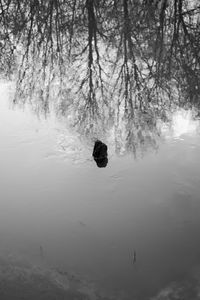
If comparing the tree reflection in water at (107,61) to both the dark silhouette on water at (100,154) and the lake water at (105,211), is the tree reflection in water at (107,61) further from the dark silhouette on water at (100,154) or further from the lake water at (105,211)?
the lake water at (105,211)

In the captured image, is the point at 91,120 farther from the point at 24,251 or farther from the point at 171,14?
the point at 171,14

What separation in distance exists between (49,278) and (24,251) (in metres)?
0.49

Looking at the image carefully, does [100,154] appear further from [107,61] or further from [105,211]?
[107,61]

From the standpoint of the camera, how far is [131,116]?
521cm

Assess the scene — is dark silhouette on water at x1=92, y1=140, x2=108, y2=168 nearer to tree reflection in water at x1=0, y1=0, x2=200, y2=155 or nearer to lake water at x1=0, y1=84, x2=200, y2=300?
lake water at x1=0, y1=84, x2=200, y2=300

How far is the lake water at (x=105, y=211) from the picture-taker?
3098mm

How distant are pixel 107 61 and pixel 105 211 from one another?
3207 millimetres

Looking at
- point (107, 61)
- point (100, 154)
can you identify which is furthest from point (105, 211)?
point (107, 61)

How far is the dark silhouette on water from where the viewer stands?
4.51 m

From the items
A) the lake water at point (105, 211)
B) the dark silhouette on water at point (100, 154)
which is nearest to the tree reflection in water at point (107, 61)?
the dark silhouette on water at point (100, 154)

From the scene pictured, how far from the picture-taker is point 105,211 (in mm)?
3848

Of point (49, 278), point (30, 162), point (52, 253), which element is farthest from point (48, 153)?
point (49, 278)

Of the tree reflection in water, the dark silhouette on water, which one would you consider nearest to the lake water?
the dark silhouette on water

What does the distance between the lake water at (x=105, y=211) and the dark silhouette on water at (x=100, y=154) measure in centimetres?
8
